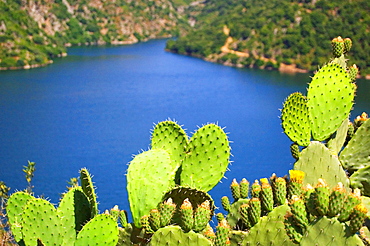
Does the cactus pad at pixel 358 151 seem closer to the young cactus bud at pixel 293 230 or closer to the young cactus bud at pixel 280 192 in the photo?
the young cactus bud at pixel 280 192

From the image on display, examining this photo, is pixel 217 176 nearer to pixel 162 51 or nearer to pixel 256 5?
pixel 162 51

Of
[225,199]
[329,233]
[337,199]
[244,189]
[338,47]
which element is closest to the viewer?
[337,199]

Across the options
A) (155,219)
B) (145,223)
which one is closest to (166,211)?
(155,219)

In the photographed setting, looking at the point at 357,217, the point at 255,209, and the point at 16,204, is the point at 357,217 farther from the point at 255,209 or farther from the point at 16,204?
→ the point at 16,204

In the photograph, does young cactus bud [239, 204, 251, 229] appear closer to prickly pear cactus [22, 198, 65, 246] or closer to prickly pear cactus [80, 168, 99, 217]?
prickly pear cactus [80, 168, 99, 217]

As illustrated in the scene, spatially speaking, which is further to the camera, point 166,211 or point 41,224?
point 41,224

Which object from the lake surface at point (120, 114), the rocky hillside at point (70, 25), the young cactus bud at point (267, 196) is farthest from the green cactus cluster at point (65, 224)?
the rocky hillside at point (70, 25)

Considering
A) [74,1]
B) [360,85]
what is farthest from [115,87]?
[74,1]

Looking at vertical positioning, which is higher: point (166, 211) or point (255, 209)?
point (255, 209)
